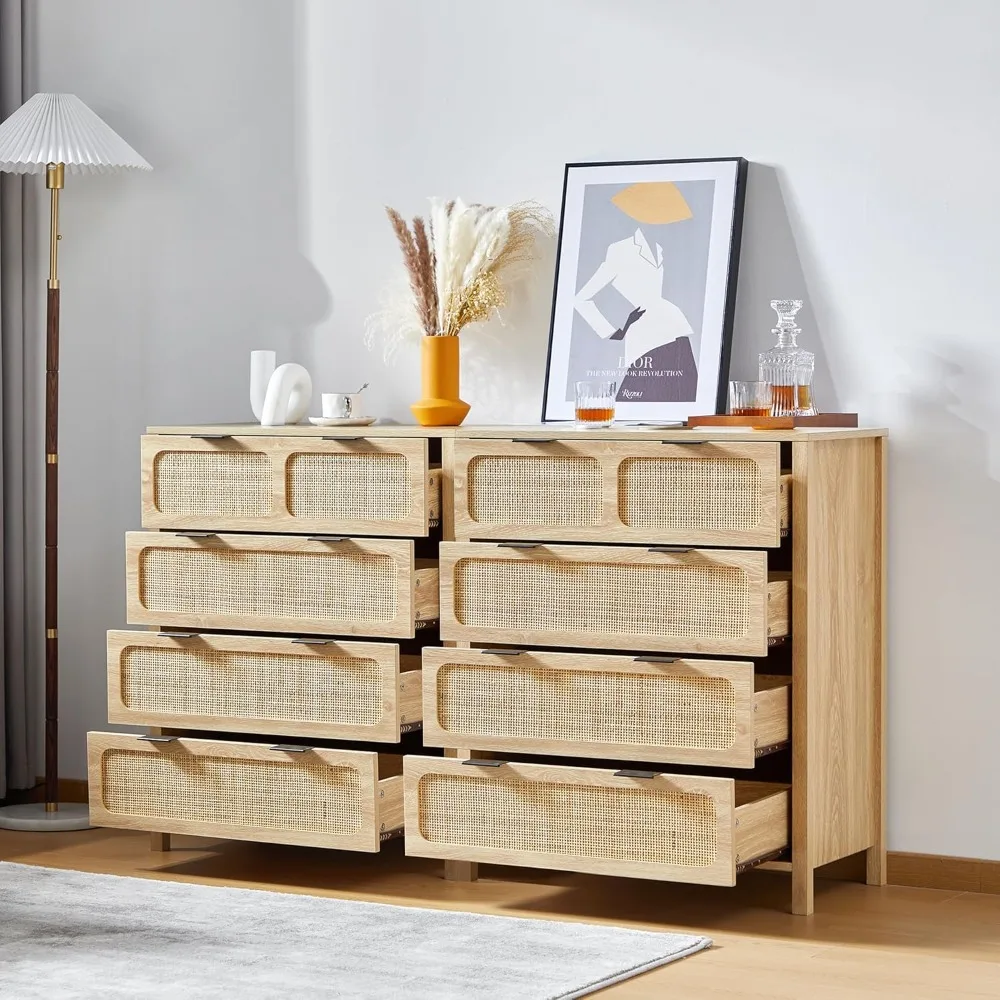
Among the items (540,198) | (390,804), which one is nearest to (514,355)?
(540,198)

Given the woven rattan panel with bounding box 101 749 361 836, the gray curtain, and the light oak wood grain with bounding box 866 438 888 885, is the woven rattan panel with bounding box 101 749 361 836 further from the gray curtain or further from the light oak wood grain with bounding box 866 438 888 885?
the light oak wood grain with bounding box 866 438 888 885

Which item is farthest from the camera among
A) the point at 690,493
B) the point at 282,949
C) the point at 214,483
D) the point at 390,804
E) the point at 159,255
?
the point at 159,255

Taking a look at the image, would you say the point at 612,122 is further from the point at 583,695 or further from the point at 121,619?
the point at 121,619

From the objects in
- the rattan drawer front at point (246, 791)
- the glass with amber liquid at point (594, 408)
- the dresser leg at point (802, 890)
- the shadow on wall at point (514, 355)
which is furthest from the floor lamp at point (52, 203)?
the dresser leg at point (802, 890)

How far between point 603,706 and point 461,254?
100 centimetres

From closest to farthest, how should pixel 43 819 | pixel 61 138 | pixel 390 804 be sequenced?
pixel 390 804, pixel 61 138, pixel 43 819

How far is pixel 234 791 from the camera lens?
11.6ft

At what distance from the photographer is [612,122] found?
3729 mm

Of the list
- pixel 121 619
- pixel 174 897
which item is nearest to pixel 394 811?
pixel 174 897

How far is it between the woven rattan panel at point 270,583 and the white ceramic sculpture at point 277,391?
0.31 metres

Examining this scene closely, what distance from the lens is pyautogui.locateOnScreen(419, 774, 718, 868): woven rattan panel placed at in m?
3.14

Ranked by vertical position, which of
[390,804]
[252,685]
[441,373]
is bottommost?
[390,804]

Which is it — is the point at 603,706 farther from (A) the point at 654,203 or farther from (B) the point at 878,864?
(A) the point at 654,203

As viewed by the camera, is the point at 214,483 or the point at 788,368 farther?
the point at 214,483
